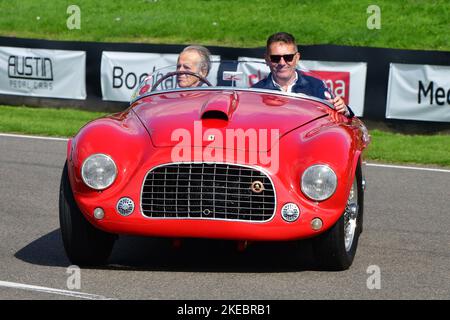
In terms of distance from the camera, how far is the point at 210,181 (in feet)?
21.4

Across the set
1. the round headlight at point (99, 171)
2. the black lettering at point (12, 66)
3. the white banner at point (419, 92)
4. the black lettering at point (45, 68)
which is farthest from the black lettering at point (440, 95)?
the round headlight at point (99, 171)

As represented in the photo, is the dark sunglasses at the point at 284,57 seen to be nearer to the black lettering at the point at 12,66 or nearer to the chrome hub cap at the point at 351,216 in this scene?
the chrome hub cap at the point at 351,216

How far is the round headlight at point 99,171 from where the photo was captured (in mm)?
6680

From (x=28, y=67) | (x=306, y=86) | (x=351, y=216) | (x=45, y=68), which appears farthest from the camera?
(x=28, y=67)

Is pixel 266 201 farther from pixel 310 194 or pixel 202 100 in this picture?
pixel 202 100

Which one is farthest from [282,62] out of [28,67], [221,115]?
[28,67]

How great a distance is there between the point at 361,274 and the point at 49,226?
8.83 ft

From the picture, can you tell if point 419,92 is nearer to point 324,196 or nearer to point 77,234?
point 324,196

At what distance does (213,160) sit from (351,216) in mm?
1292

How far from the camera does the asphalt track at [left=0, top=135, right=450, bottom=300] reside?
624 centimetres

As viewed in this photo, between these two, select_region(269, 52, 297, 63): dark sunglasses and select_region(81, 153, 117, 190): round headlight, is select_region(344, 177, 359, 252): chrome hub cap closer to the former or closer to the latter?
select_region(269, 52, 297, 63): dark sunglasses

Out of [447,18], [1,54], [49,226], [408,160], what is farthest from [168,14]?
[49,226]

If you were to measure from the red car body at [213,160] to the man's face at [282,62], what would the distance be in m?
0.91

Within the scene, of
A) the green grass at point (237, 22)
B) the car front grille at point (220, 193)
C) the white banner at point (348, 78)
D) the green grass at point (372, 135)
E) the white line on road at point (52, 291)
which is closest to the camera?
the white line on road at point (52, 291)
